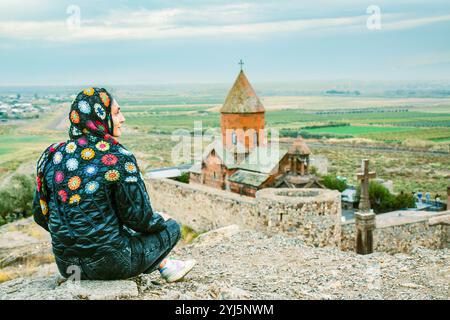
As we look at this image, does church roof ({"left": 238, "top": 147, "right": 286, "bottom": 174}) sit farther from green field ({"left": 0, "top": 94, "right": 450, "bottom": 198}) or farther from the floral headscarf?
the floral headscarf

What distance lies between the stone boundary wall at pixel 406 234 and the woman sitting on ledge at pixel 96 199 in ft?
22.2

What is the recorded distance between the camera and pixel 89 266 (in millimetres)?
3557

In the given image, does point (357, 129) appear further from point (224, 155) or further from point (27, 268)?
point (27, 268)

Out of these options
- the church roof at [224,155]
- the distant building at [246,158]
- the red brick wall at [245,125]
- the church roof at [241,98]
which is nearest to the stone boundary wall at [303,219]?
the distant building at [246,158]

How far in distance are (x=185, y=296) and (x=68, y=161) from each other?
1345mm

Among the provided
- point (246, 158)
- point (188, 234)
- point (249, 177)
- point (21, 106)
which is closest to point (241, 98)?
point (246, 158)

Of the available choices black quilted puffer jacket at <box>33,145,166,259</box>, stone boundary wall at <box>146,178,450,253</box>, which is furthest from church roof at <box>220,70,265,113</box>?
black quilted puffer jacket at <box>33,145,166,259</box>

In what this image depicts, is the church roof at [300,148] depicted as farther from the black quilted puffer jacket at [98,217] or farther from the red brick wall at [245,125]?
the black quilted puffer jacket at [98,217]

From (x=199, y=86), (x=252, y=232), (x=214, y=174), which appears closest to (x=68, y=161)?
(x=252, y=232)

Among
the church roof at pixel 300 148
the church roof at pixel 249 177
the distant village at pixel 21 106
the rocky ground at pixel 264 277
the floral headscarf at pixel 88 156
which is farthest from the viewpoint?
the distant village at pixel 21 106

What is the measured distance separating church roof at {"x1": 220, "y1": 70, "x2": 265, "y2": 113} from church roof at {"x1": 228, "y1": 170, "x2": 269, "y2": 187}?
326cm

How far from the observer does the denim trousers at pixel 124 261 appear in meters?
3.54

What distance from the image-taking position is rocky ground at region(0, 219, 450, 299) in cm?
380
